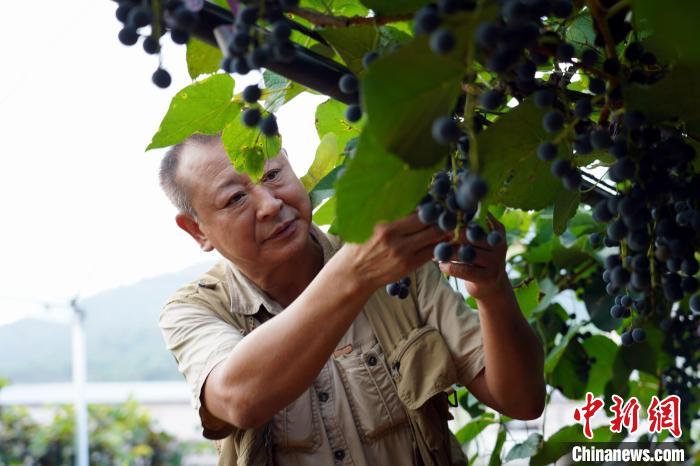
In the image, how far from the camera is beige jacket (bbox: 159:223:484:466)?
1.22 metres

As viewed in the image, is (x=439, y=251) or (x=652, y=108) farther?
(x=439, y=251)

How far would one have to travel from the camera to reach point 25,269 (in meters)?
3.73

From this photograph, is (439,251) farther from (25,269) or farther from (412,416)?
(25,269)

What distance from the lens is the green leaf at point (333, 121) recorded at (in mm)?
798

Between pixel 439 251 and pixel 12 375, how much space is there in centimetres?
614

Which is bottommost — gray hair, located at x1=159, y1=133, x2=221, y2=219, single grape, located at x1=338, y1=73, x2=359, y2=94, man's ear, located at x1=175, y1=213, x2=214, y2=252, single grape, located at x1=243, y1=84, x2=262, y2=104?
single grape, located at x1=338, y1=73, x2=359, y2=94

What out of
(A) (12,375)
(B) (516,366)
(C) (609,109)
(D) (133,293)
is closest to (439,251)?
(C) (609,109)

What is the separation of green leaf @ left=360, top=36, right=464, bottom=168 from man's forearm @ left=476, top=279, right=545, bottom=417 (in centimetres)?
68

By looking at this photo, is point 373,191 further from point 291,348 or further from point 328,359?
point 328,359

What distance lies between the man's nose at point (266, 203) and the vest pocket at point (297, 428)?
29 cm

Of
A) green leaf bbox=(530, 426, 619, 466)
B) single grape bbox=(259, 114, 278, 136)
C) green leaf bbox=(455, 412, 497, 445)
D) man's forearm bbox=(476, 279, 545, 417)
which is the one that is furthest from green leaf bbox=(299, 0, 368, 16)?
green leaf bbox=(455, 412, 497, 445)

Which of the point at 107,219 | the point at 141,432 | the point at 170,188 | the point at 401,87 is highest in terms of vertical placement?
the point at 107,219

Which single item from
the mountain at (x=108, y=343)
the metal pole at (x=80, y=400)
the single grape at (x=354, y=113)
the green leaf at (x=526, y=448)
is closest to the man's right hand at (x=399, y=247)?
the single grape at (x=354, y=113)

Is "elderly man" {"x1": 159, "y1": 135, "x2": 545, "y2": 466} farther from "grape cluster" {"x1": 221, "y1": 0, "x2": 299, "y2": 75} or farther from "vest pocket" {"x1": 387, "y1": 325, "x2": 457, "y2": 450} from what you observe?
"grape cluster" {"x1": 221, "y1": 0, "x2": 299, "y2": 75}
